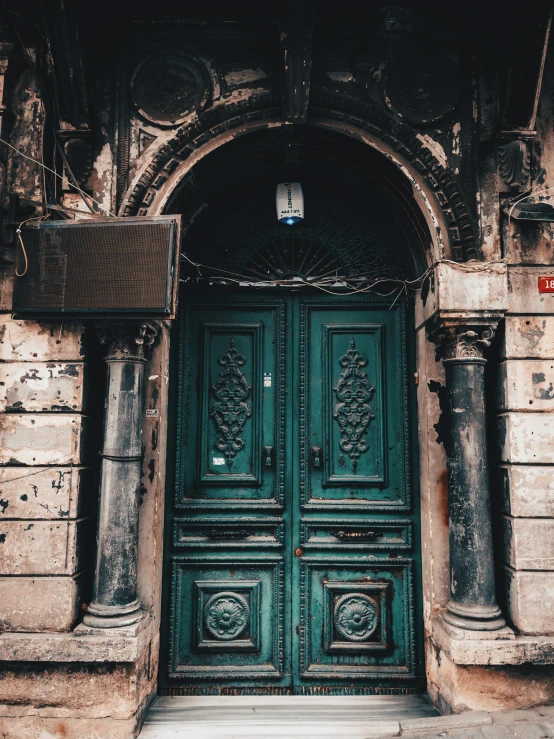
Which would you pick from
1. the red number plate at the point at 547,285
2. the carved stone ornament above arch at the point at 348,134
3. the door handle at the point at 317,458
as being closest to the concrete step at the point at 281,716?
the door handle at the point at 317,458

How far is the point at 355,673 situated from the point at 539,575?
1.63 m

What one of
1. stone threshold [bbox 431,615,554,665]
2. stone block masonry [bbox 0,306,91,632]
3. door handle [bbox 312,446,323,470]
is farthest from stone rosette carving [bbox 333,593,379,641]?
stone block masonry [bbox 0,306,91,632]

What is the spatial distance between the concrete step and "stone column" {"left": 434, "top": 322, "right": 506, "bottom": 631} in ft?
2.71

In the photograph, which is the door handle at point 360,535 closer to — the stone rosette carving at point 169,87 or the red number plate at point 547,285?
the red number plate at point 547,285

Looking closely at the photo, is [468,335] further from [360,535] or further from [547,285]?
[360,535]

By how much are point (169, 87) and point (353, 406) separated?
3.01 meters

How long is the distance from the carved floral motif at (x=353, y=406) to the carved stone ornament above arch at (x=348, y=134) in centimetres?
113

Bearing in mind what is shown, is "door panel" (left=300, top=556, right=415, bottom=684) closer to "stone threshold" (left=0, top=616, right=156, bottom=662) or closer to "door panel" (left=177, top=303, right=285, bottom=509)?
"door panel" (left=177, top=303, right=285, bottom=509)

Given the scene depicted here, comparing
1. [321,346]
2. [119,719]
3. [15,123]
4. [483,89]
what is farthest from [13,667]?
[483,89]

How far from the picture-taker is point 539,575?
11.7 feet

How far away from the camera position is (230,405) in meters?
4.33

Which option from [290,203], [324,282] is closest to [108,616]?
[324,282]

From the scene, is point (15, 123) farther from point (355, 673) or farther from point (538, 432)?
point (355, 673)

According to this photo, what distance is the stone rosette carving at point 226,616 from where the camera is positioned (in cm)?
408
